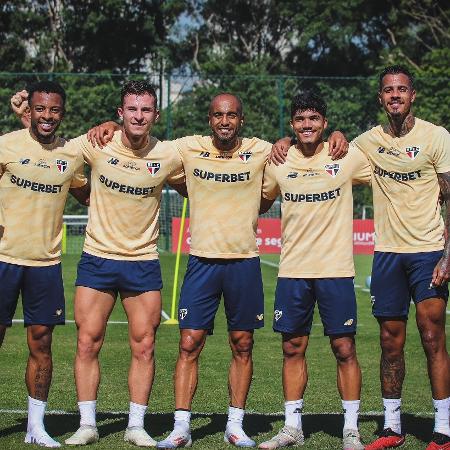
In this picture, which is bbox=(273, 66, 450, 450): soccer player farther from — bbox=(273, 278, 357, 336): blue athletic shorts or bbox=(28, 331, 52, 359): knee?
bbox=(28, 331, 52, 359): knee

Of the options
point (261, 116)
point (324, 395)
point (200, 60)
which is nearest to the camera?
point (324, 395)

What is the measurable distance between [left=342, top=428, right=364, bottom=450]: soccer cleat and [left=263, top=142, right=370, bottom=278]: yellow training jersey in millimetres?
1064

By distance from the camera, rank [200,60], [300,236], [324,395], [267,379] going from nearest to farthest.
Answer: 1. [300,236]
2. [324,395]
3. [267,379]
4. [200,60]

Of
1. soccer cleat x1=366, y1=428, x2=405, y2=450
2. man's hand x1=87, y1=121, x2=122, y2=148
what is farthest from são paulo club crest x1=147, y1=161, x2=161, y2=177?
soccer cleat x1=366, y1=428, x2=405, y2=450

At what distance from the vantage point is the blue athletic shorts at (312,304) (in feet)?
25.5

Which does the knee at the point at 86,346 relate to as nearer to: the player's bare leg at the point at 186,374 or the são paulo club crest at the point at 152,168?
the player's bare leg at the point at 186,374

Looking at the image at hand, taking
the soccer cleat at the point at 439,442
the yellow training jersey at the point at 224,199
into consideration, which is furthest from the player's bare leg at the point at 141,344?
the soccer cleat at the point at 439,442

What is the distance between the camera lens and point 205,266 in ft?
26.0

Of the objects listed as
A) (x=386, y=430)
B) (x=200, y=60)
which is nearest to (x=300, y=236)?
(x=386, y=430)

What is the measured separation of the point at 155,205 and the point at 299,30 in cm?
3888

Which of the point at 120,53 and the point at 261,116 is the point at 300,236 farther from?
the point at 120,53

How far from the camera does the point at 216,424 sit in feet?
27.8

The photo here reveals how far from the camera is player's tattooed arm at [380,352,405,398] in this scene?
26.0 ft

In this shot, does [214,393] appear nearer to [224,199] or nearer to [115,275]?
[115,275]
